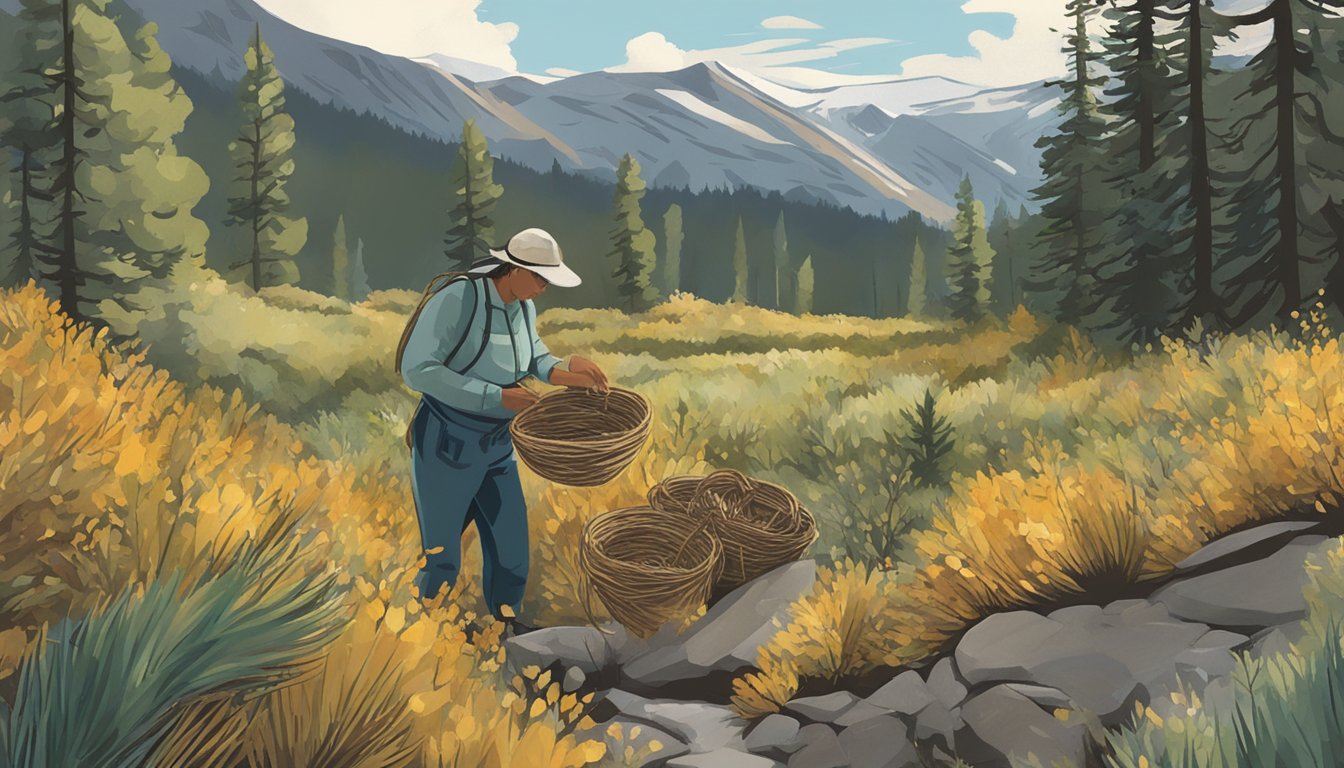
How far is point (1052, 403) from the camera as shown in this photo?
9.23 metres

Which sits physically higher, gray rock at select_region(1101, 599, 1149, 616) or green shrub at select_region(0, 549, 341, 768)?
green shrub at select_region(0, 549, 341, 768)

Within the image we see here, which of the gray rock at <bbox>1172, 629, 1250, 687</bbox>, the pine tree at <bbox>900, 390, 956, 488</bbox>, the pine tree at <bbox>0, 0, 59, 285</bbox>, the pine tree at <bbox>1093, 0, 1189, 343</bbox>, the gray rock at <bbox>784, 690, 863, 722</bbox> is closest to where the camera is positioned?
the gray rock at <bbox>1172, 629, 1250, 687</bbox>

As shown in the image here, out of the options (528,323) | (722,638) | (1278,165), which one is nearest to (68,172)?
(528,323)

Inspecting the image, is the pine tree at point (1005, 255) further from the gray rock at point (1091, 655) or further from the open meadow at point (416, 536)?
the gray rock at point (1091, 655)

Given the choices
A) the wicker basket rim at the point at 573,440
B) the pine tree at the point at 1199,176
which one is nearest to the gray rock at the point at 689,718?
the wicker basket rim at the point at 573,440

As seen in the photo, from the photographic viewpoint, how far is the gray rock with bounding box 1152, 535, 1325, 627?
3.71m

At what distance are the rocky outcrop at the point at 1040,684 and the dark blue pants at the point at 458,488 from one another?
4.02 ft

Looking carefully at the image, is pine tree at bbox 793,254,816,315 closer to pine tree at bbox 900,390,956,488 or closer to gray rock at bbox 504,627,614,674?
pine tree at bbox 900,390,956,488

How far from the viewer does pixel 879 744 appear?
391 centimetres

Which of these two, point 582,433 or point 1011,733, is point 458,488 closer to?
point 582,433

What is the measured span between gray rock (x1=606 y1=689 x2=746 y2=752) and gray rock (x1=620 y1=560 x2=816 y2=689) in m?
0.22

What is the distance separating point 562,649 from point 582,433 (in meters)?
1.34

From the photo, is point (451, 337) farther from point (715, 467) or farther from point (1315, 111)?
point (1315, 111)

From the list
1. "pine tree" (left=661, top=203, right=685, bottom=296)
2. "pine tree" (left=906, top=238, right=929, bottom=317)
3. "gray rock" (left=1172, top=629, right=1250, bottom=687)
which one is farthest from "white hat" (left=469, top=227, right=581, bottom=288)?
"pine tree" (left=906, top=238, right=929, bottom=317)
